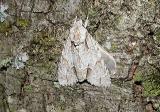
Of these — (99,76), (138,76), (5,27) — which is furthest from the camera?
(5,27)

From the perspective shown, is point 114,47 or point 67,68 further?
point 67,68

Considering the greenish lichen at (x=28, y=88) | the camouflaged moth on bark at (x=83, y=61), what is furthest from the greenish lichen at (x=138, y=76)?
the greenish lichen at (x=28, y=88)

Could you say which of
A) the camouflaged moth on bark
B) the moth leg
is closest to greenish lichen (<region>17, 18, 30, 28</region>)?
the camouflaged moth on bark

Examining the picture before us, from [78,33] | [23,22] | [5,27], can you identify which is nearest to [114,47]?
[78,33]

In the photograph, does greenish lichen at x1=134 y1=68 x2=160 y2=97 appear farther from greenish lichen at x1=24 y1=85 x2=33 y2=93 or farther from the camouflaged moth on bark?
greenish lichen at x1=24 y1=85 x2=33 y2=93

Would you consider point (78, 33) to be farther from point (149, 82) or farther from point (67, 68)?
point (149, 82)

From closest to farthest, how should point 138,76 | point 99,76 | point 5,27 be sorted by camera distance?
point 138,76 < point 99,76 < point 5,27

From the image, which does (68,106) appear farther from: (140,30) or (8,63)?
(140,30)
